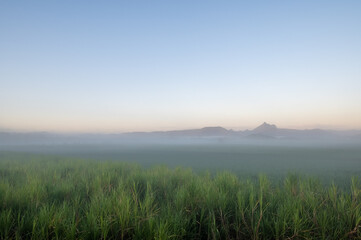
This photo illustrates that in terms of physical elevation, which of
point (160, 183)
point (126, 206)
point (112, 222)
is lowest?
point (160, 183)

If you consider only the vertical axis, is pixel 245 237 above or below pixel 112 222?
below

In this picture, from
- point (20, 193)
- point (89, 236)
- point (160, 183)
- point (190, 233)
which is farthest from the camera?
point (160, 183)

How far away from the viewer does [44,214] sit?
3.28 metres

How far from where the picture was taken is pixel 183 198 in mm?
4258

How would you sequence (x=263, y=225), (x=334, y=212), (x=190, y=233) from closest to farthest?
1. (x=190, y=233)
2. (x=263, y=225)
3. (x=334, y=212)

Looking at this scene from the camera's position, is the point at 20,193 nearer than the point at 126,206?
No

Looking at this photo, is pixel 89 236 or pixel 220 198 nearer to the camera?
pixel 89 236

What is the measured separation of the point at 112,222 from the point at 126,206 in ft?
1.00

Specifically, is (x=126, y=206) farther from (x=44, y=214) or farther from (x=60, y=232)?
(x=44, y=214)

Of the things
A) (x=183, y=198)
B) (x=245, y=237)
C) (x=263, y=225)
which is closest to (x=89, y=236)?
(x=183, y=198)

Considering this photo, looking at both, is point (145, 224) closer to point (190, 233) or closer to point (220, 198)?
point (190, 233)

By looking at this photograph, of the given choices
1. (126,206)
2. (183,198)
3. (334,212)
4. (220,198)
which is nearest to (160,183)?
(183,198)

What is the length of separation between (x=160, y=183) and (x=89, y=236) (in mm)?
4160

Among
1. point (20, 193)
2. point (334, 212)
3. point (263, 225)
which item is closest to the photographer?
point (263, 225)
